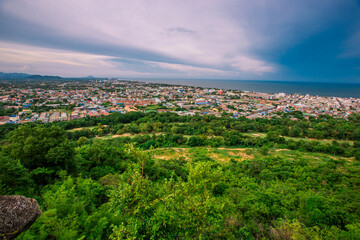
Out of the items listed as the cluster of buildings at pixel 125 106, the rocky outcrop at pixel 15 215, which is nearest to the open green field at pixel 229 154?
the rocky outcrop at pixel 15 215

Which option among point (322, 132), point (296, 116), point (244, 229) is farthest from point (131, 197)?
point (296, 116)

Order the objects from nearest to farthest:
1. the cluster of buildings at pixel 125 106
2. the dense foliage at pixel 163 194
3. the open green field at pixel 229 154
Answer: the dense foliage at pixel 163 194 < the open green field at pixel 229 154 < the cluster of buildings at pixel 125 106

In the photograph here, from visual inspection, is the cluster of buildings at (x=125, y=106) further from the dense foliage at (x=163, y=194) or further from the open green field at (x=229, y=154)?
the dense foliage at (x=163, y=194)

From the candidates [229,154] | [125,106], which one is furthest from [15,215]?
[125,106]

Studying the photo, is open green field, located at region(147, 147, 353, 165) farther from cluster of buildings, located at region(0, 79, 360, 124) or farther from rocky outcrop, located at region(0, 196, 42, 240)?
cluster of buildings, located at region(0, 79, 360, 124)

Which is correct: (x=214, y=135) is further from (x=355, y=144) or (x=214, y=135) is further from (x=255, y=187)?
(x=355, y=144)

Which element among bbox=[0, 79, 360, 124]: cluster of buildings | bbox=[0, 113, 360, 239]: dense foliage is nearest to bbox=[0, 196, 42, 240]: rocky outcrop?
bbox=[0, 113, 360, 239]: dense foliage
